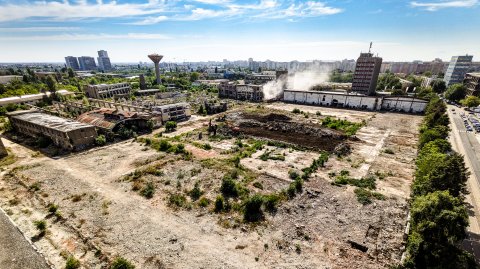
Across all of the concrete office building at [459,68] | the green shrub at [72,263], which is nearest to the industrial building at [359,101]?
the concrete office building at [459,68]

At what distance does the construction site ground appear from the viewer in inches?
709

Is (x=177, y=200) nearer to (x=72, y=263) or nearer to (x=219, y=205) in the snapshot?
(x=219, y=205)

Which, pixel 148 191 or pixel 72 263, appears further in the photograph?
pixel 148 191

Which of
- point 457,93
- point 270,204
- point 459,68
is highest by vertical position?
point 459,68

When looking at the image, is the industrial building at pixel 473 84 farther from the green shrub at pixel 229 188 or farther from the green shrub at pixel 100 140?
the green shrub at pixel 100 140

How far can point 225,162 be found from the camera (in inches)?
1319

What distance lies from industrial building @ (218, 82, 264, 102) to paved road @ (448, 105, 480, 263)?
54.6 m

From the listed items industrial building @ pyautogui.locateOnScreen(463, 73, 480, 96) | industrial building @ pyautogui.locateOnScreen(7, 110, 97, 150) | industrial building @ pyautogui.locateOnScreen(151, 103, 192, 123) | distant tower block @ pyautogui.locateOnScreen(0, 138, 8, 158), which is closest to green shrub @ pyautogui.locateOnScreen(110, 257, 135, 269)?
industrial building @ pyautogui.locateOnScreen(7, 110, 97, 150)

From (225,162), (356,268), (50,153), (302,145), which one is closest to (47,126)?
(50,153)

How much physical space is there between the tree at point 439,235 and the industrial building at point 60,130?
46278 millimetres

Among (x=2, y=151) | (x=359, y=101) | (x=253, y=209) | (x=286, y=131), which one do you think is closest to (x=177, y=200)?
(x=253, y=209)

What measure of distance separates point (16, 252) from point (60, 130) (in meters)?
25.0

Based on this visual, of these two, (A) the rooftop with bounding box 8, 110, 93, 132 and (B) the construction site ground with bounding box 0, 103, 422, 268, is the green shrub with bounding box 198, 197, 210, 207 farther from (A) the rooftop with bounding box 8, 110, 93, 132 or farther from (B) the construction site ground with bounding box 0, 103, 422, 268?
(A) the rooftop with bounding box 8, 110, 93, 132

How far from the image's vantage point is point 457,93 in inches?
2975
